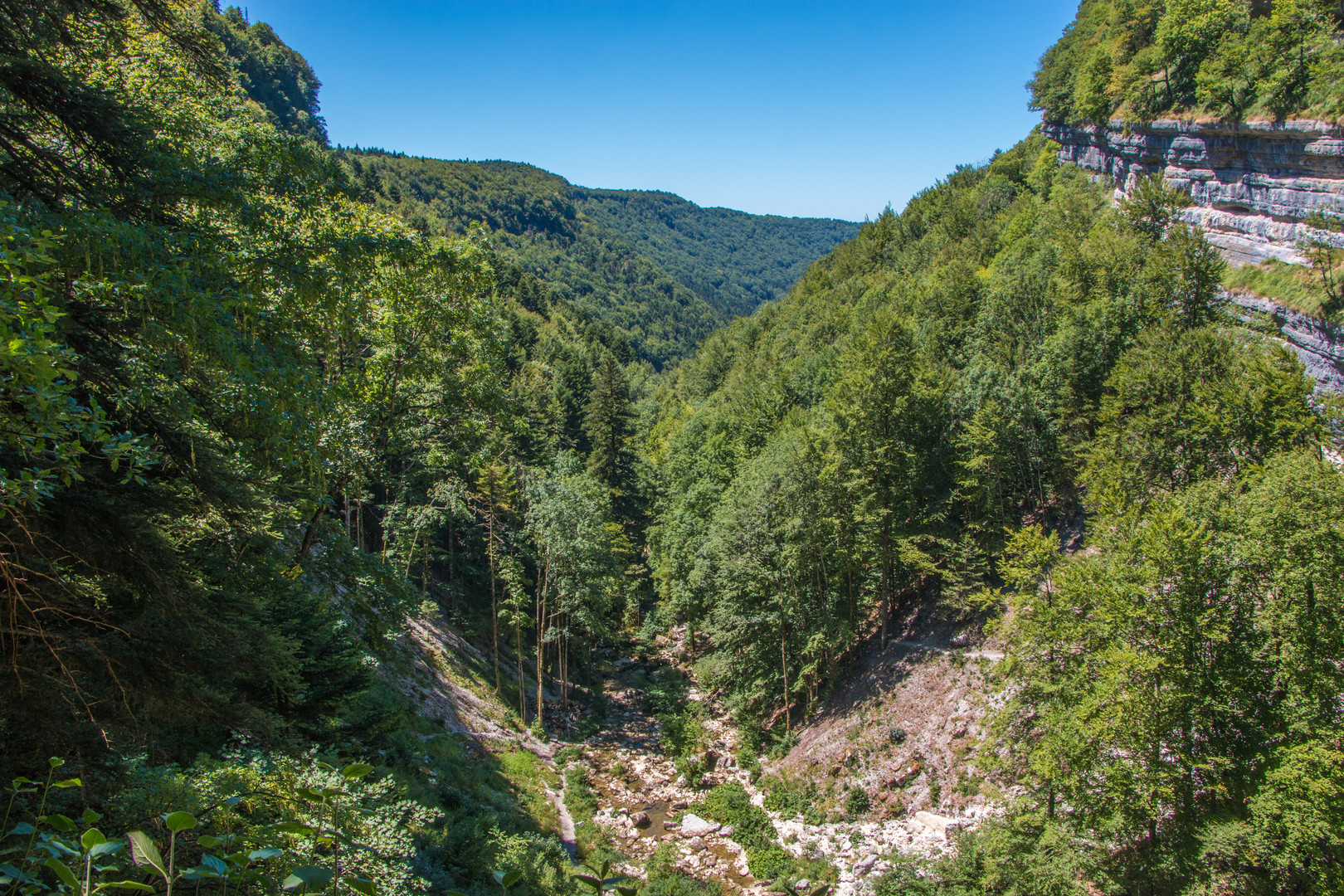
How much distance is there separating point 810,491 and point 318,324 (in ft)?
69.4

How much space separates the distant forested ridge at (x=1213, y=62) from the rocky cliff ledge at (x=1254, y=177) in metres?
0.82

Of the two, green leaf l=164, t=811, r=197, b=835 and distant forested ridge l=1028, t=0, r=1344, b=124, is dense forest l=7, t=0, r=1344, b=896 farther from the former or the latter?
distant forested ridge l=1028, t=0, r=1344, b=124

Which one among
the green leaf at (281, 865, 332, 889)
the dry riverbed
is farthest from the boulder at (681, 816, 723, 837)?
the green leaf at (281, 865, 332, 889)

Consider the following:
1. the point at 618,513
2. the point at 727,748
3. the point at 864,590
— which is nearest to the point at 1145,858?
the point at 864,590

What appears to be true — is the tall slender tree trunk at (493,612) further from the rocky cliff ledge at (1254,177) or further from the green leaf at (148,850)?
the rocky cliff ledge at (1254,177)

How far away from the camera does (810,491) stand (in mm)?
27562

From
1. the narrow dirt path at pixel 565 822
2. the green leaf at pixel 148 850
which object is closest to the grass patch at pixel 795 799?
the narrow dirt path at pixel 565 822

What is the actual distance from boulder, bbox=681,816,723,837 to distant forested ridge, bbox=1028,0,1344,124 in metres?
37.6

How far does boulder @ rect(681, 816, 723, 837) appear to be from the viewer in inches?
846

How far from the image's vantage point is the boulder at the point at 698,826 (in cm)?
2148

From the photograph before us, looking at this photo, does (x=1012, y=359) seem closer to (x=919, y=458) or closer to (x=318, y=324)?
(x=919, y=458)

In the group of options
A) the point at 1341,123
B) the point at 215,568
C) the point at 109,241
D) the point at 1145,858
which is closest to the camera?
the point at 109,241

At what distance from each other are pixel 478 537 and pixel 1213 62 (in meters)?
48.6

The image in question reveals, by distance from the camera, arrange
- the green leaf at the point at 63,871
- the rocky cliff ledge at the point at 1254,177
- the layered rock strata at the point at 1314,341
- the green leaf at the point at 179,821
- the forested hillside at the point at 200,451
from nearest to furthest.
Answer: the green leaf at the point at 63,871, the green leaf at the point at 179,821, the forested hillside at the point at 200,451, the layered rock strata at the point at 1314,341, the rocky cliff ledge at the point at 1254,177
